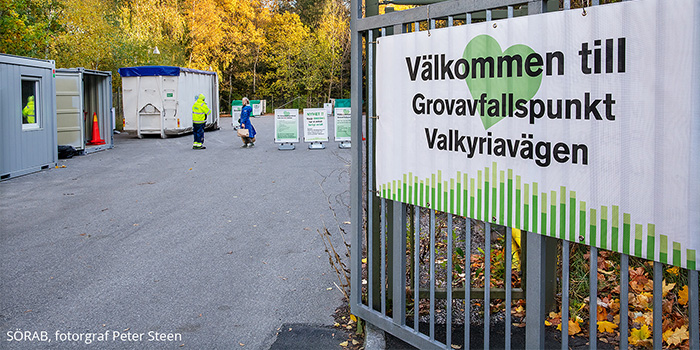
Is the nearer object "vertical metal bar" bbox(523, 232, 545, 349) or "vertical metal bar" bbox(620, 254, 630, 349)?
"vertical metal bar" bbox(620, 254, 630, 349)

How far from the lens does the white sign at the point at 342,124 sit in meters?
22.8

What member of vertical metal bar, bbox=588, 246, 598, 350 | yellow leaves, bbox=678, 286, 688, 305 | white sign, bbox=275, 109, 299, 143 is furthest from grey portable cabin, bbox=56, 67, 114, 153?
vertical metal bar, bbox=588, 246, 598, 350

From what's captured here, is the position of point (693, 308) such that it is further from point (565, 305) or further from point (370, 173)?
Result: point (370, 173)

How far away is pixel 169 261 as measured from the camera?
7.55 metres

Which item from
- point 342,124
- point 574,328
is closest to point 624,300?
point 574,328

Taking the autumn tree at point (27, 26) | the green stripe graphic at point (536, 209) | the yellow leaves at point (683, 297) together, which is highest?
the autumn tree at point (27, 26)

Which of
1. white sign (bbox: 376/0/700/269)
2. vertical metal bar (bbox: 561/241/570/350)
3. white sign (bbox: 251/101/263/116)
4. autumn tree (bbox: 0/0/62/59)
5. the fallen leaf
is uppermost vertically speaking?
autumn tree (bbox: 0/0/62/59)

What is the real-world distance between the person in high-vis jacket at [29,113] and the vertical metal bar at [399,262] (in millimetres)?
14125

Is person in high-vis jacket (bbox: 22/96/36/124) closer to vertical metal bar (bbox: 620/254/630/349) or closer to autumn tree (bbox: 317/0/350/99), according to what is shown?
vertical metal bar (bbox: 620/254/630/349)

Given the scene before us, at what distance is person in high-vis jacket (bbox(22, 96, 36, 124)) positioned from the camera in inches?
638

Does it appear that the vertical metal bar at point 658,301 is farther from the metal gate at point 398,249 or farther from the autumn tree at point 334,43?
the autumn tree at point 334,43

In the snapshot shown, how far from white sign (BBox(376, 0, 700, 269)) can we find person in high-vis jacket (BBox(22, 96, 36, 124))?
1417 cm

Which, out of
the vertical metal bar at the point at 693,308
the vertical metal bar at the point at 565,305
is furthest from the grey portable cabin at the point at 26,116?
the vertical metal bar at the point at 693,308

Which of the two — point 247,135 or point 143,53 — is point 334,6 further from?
point 247,135
